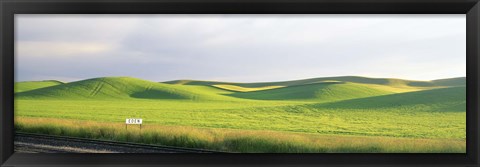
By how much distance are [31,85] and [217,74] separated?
1.35m

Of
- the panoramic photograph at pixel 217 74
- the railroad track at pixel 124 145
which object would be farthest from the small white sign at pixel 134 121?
the railroad track at pixel 124 145

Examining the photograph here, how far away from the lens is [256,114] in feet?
11.5

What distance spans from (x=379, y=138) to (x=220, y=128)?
44.9 inches

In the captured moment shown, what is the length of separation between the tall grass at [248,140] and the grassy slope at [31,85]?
8.1 inches

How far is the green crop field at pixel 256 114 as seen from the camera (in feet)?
9.20

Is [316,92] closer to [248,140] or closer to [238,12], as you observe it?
[248,140]

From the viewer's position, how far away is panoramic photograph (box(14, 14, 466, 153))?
284cm

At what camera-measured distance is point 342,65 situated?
3219mm

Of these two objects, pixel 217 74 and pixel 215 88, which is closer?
pixel 217 74

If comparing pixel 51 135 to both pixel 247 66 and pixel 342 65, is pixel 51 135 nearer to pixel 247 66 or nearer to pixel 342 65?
pixel 247 66

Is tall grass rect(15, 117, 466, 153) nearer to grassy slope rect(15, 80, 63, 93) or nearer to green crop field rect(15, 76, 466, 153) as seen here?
green crop field rect(15, 76, 466, 153)

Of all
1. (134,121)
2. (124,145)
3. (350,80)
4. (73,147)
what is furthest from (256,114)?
(73,147)

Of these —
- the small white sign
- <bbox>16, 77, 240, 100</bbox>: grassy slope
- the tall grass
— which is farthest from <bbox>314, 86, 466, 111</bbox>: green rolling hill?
the small white sign

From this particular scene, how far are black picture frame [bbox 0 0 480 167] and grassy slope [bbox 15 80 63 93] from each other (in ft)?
0.51
